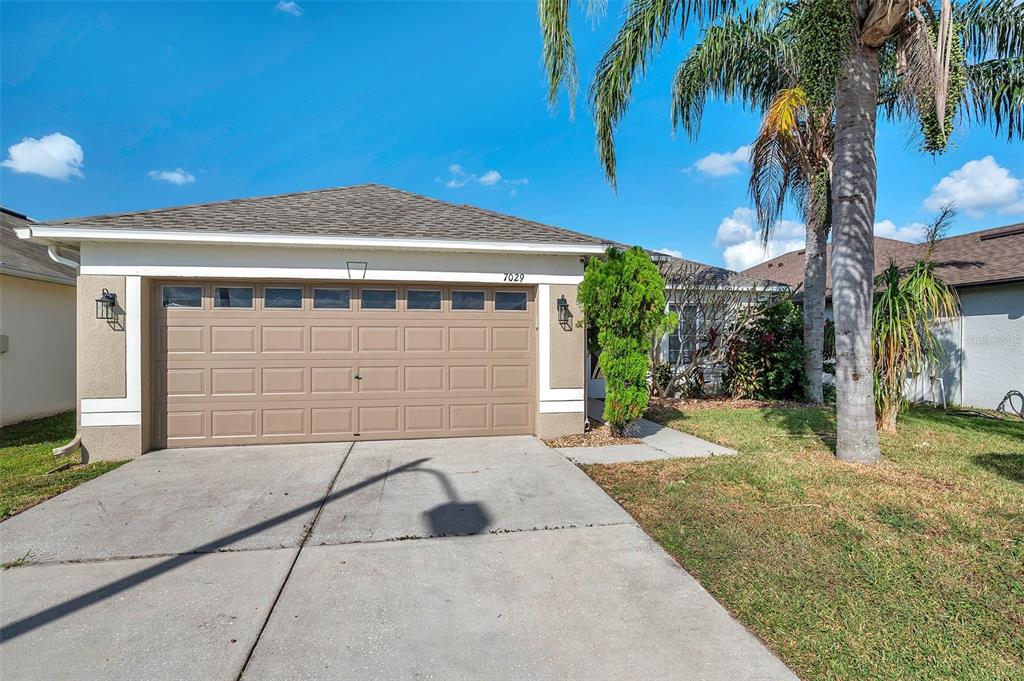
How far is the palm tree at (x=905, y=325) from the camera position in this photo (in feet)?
20.4

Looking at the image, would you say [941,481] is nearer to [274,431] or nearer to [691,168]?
[274,431]

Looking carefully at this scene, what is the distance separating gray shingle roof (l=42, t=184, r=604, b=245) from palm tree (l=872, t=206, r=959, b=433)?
4153 mm

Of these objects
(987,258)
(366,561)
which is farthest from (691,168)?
(366,561)

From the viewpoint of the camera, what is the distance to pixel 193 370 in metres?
6.42

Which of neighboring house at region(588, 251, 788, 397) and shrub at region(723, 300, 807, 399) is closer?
shrub at region(723, 300, 807, 399)

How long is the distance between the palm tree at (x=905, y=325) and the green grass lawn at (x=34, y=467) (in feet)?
33.5

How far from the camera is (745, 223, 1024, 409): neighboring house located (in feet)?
30.0

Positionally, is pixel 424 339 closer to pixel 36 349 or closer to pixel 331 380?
pixel 331 380

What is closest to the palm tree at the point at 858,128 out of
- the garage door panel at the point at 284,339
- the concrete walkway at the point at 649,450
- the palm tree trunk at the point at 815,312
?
the concrete walkway at the point at 649,450

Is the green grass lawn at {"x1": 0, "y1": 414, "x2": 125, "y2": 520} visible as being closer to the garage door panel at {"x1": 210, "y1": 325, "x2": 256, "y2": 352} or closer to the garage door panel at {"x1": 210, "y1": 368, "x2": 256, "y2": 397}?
the garage door panel at {"x1": 210, "y1": 368, "x2": 256, "y2": 397}

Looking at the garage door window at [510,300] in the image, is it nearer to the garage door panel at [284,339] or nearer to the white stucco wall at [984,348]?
the garage door panel at [284,339]

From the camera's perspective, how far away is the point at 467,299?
7148 mm

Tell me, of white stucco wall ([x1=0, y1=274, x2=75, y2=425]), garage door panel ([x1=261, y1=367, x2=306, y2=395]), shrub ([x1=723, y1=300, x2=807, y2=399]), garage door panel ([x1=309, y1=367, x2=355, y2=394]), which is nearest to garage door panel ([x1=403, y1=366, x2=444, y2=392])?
garage door panel ([x1=309, y1=367, x2=355, y2=394])

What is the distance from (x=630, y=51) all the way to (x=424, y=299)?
15.8 feet
